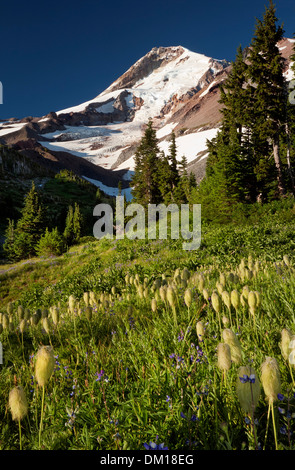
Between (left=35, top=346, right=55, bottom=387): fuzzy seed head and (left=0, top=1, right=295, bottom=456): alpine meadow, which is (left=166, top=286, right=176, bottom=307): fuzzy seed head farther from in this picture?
(left=35, top=346, right=55, bottom=387): fuzzy seed head

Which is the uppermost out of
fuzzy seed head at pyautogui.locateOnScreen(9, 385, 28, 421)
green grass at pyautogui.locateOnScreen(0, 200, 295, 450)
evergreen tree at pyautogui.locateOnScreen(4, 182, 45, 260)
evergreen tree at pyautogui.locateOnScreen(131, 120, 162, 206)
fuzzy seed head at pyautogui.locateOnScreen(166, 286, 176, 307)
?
evergreen tree at pyautogui.locateOnScreen(131, 120, 162, 206)

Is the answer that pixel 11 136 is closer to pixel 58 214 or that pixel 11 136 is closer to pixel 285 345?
pixel 58 214

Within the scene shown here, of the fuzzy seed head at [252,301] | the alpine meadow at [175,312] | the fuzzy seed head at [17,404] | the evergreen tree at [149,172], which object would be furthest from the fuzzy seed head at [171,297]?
the evergreen tree at [149,172]

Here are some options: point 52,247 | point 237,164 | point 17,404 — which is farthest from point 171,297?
point 52,247

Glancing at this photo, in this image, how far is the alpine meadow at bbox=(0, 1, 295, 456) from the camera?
3.80ft

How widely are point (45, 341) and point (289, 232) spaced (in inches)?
405

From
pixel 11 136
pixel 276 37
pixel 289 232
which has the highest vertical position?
pixel 11 136

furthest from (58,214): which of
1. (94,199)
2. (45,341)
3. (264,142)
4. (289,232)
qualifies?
(45,341)

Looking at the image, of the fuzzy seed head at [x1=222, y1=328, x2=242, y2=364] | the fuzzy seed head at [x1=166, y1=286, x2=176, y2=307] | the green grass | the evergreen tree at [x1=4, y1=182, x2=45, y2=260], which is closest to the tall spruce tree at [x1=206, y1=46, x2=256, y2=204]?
the green grass

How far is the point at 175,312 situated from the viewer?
2.37 metres

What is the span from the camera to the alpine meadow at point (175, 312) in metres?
1.16

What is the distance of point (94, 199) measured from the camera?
263 feet

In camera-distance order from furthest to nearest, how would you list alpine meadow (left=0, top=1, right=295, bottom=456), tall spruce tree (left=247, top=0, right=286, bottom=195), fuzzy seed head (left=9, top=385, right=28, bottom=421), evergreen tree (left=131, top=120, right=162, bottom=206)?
evergreen tree (left=131, top=120, right=162, bottom=206) → tall spruce tree (left=247, top=0, right=286, bottom=195) → alpine meadow (left=0, top=1, right=295, bottom=456) → fuzzy seed head (left=9, top=385, right=28, bottom=421)
